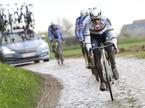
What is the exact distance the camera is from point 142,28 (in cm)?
7019

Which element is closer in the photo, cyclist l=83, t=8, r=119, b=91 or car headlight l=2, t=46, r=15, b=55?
cyclist l=83, t=8, r=119, b=91

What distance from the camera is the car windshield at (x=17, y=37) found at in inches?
1094

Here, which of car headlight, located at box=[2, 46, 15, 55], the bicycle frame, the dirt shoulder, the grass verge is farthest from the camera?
car headlight, located at box=[2, 46, 15, 55]

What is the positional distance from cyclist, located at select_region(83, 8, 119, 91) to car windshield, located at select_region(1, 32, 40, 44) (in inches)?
648

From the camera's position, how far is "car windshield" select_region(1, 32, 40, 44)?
91.2ft

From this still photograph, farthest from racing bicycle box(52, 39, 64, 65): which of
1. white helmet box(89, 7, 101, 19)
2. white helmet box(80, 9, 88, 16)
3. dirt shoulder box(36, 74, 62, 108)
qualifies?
white helmet box(89, 7, 101, 19)

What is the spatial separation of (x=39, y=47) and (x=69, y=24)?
8969 centimetres

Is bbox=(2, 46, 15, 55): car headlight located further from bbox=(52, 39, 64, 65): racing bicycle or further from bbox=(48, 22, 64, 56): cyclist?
bbox=(48, 22, 64, 56): cyclist

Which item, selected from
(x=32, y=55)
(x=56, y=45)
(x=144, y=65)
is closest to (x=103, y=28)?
(x=144, y=65)

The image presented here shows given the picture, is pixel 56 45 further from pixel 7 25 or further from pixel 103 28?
pixel 103 28

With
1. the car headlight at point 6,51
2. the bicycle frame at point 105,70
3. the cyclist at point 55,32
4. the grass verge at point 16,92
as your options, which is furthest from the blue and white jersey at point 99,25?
the car headlight at point 6,51

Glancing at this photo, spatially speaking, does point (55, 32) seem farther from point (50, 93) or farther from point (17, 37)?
point (50, 93)

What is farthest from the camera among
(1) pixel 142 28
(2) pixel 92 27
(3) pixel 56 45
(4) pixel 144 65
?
(1) pixel 142 28

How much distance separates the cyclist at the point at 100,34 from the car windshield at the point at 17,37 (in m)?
16.5
